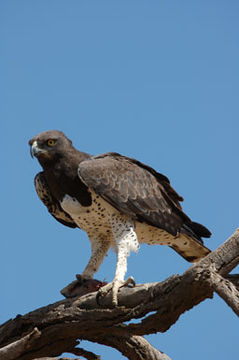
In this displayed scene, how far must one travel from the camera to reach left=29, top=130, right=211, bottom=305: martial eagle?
8625mm

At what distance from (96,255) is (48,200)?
1.22 m

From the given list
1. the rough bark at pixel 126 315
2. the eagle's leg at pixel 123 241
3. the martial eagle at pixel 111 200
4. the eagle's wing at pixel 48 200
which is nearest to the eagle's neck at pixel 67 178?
the martial eagle at pixel 111 200

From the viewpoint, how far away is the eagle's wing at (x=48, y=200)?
32.0 ft

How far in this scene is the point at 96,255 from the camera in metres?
9.61

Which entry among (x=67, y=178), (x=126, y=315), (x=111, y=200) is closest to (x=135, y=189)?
(x=111, y=200)

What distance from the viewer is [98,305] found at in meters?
7.38

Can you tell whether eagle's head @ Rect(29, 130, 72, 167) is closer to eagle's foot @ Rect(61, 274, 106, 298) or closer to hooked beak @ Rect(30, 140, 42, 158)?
hooked beak @ Rect(30, 140, 42, 158)

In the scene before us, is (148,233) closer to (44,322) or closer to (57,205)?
(57,205)

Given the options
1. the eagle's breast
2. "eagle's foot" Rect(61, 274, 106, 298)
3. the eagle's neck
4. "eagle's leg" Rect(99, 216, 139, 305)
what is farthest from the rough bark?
the eagle's neck

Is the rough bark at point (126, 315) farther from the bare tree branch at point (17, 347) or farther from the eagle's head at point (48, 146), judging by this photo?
the eagle's head at point (48, 146)

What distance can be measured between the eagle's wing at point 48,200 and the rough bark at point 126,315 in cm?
239

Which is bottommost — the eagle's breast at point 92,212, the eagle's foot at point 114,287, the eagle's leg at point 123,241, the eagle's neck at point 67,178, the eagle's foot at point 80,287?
the eagle's foot at point 114,287

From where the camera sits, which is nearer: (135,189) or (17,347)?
(17,347)

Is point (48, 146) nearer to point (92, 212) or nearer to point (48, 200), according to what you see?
point (48, 200)
